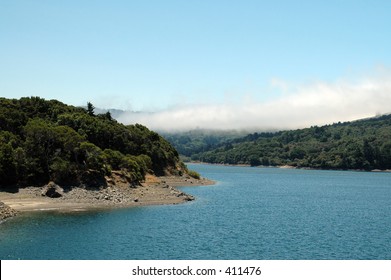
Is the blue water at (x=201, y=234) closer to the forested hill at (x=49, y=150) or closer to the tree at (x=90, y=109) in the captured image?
the forested hill at (x=49, y=150)

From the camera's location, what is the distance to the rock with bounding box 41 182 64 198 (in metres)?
106

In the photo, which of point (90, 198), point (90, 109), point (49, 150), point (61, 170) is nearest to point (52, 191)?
point (90, 198)

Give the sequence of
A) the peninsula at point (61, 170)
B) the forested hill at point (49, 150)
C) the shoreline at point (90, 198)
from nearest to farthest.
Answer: the shoreline at point (90, 198)
the peninsula at point (61, 170)
the forested hill at point (49, 150)

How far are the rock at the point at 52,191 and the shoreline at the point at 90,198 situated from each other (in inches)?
34.2

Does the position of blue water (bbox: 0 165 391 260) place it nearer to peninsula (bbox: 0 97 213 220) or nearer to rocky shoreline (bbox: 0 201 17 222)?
rocky shoreline (bbox: 0 201 17 222)

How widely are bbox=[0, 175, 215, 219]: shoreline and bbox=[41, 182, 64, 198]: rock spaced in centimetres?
87

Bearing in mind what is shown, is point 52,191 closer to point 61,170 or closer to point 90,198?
point 90,198

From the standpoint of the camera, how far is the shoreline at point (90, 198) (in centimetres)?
9750

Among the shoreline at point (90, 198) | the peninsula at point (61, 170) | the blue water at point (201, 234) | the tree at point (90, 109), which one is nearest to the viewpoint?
the blue water at point (201, 234)

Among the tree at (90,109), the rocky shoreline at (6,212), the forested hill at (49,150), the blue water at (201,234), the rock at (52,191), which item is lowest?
the blue water at (201,234)

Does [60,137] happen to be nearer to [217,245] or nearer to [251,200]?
[251,200]

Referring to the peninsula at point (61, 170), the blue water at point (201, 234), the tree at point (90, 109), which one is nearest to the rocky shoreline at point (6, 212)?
the peninsula at point (61, 170)

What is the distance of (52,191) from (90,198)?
9.13 metres

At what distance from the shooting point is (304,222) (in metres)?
87.8
